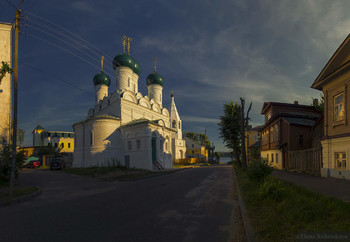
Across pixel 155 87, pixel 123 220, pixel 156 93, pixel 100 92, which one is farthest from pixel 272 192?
pixel 155 87

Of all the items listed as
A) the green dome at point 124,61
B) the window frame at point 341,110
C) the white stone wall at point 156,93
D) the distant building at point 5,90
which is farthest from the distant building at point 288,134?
the green dome at point 124,61

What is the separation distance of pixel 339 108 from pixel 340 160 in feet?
10.4

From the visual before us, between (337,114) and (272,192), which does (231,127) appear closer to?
(337,114)

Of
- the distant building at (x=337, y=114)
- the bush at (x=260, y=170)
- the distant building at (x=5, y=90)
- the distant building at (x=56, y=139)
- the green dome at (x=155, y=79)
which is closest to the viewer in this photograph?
the bush at (x=260, y=170)

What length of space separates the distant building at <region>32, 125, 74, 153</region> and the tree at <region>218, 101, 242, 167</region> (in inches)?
2079

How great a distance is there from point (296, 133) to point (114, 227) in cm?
2022

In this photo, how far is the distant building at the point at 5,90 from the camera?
56.1ft

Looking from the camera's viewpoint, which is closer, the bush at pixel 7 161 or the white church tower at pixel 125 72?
the bush at pixel 7 161

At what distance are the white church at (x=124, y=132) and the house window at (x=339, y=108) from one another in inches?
703

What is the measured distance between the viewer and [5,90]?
17.5m

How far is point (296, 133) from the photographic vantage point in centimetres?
2028

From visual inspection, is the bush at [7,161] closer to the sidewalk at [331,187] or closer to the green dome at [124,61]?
the sidewalk at [331,187]

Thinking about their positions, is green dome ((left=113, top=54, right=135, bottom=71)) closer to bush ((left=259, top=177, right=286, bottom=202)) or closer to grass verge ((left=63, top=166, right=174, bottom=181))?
grass verge ((left=63, top=166, right=174, bottom=181))

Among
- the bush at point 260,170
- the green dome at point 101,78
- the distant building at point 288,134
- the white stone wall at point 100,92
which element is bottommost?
the bush at point 260,170
